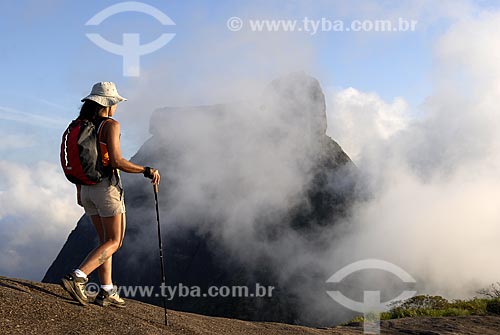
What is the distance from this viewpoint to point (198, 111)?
560 feet

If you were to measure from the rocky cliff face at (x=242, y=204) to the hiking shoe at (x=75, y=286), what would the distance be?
84.2 m

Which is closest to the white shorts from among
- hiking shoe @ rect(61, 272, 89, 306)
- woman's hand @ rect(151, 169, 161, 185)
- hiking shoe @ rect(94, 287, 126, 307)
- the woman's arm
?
the woman's arm

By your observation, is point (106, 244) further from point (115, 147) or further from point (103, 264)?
point (115, 147)

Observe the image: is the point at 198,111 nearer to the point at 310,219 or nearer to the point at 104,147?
the point at 310,219

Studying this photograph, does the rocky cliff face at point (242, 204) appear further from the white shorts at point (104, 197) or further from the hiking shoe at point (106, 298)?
the white shorts at point (104, 197)

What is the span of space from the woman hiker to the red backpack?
8 cm

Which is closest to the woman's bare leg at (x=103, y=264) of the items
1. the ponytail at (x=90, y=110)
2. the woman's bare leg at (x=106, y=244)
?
the woman's bare leg at (x=106, y=244)

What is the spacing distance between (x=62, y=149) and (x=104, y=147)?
473 millimetres

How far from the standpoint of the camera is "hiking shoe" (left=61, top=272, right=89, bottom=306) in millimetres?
6508

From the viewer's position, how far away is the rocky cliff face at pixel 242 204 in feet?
346

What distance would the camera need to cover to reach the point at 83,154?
6215 millimetres

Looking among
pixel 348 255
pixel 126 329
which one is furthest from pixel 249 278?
pixel 126 329

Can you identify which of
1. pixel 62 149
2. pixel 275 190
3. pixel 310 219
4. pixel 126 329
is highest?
pixel 275 190

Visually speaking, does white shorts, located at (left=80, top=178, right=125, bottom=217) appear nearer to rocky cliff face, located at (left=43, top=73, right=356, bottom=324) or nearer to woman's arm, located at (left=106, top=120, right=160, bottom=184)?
woman's arm, located at (left=106, top=120, right=160, bottom=184)
